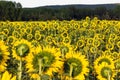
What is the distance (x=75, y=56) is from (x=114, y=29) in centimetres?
1329

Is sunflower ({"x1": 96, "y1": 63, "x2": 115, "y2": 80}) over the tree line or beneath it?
beneath

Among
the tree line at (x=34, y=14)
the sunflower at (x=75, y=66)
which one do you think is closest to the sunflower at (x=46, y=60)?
the sunflower at (x=75, y=66)

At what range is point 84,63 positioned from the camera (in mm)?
2988

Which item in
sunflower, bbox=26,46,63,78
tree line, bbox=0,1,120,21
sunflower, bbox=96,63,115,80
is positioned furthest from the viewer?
tree line, bbox=0,1,120,21

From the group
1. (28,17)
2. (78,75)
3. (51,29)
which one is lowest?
(78,75)

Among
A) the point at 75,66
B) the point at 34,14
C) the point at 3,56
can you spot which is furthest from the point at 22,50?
the point at 34,14

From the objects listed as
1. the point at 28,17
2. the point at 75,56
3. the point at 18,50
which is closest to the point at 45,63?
the point at 75,56

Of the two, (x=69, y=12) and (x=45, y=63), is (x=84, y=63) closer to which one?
(x=45, y=63)

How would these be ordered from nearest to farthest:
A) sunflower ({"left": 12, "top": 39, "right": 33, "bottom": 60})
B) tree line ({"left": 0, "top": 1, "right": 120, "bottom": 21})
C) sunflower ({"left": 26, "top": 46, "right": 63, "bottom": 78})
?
sunflower ({"left": 26, "top": 46, "right": 63, "bottom": 78}) < sunflower ({"left": 12, "top": 39, "right": 33, "bottom": 60}) < tree line ({"left": 0, "top": 1, "right": 120, "bottom": 21})

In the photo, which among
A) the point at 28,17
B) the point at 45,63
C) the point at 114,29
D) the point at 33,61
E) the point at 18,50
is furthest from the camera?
the point at 28,17

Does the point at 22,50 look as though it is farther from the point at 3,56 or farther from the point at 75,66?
the point at 75,66

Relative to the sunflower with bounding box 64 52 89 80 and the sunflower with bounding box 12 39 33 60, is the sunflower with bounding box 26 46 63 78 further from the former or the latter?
the sunflower with bounding box 12 39 33 60

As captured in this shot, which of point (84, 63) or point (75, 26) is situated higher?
point (75, 26)

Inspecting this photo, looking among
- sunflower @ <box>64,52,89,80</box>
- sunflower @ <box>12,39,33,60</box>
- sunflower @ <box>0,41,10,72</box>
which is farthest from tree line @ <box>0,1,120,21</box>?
sunflower @ <box>64,52,89,80</box>
